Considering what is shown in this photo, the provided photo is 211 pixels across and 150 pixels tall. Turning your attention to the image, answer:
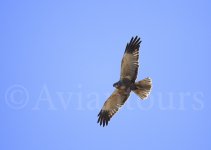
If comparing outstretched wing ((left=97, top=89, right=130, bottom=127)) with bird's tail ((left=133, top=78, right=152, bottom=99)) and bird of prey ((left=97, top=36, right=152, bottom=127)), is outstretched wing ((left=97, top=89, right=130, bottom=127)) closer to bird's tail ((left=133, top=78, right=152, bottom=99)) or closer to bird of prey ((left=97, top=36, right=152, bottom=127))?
bird of prey ((left=97, top=36, right=152, bottom=127))

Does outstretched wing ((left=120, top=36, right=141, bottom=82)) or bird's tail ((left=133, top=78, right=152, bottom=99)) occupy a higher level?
outstretched wing ((left=120, top=36, right=141, bottom=82))

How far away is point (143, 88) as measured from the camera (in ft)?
39.3

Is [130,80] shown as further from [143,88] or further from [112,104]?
[112,104]

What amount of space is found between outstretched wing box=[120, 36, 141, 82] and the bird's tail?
23 centimetres

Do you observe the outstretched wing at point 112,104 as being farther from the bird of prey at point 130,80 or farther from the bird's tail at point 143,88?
the bird's tail at point 143,88

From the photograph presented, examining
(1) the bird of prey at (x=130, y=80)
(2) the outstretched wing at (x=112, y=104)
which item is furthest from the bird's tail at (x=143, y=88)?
(2) the outstretched wing at (x=112, y=104)

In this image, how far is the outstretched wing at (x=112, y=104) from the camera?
12.3 meters

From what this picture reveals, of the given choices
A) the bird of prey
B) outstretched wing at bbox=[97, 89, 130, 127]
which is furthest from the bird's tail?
outstretched wing at bbox=[97, 89, 130, 127]

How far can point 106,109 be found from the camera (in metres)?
12.7

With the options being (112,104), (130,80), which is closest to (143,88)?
(130,80)

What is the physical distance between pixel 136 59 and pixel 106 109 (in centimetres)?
180

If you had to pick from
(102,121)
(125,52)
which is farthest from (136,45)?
(102,121)

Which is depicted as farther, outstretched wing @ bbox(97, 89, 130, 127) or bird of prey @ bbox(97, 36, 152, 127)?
outstretched wing @ bbox(97, 89, 130, 127)

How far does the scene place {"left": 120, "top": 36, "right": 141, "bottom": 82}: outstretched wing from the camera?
11875 millimetres
